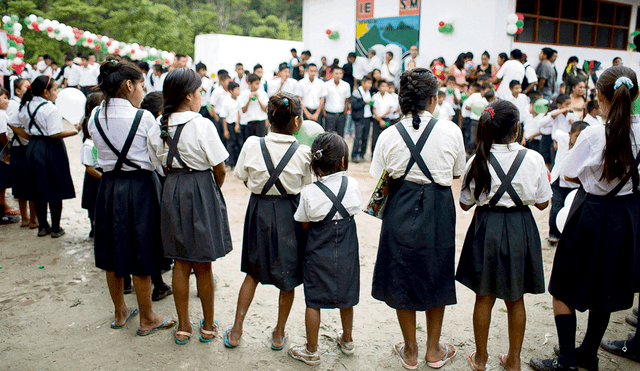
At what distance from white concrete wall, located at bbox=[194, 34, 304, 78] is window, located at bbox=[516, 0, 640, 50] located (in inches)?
349

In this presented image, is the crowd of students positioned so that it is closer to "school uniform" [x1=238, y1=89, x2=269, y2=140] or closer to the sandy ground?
the sandy ground

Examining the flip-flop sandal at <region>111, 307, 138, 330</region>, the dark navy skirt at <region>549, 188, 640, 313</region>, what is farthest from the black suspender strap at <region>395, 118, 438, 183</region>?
the flip-flop sandal at <region>111, 307, 138, 330</region>

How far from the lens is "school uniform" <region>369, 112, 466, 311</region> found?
7.75 feet

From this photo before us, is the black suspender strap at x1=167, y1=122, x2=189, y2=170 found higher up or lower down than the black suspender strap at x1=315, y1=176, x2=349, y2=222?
higher up

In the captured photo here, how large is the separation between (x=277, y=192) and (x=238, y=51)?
15.9 m

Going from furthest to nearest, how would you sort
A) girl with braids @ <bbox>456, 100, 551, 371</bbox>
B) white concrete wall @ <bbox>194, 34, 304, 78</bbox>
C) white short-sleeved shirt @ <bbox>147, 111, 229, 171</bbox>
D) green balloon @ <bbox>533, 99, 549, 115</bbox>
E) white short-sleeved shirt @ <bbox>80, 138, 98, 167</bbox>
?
white concrete wall @ <bbox>194, 34, 304, 78</bbox>, green balloon @ <bbox>533, 99, 549, 115</bbox>, white short-sleeved shirt @ <bbox>80, 138, 98, 167</bbox>, white short-sleeved shirt @ <bbox>147, 111, 229, 171</bbox>, girl with braids @ <bbox>456, 100, 551, 371</bbox>

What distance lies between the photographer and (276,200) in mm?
2596

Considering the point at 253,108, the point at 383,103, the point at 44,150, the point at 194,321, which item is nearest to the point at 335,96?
the point at 383,103

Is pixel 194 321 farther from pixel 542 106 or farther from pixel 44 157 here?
pixel 542 106

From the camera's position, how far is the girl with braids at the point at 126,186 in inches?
107

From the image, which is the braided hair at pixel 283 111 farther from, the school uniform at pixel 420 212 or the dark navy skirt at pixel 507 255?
the dark navy skirt at pixel 507 255

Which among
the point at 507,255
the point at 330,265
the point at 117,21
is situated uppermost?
the point at 117,21

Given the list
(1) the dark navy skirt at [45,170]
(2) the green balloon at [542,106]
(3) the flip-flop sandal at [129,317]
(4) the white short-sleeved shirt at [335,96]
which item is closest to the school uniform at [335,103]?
(4) the white short-sleeved shirt at [335,96]

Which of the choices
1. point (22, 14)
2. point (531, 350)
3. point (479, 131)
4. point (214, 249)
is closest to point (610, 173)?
point (479, 131)
